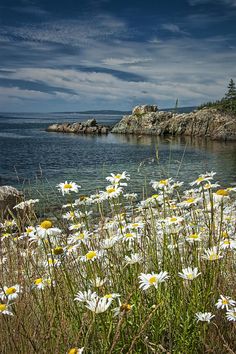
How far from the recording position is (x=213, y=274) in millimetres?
2891

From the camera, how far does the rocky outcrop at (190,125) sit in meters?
61.9

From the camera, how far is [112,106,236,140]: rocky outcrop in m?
61.9

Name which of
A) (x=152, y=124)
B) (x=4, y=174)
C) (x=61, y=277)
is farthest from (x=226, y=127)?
(x=61, y=277)

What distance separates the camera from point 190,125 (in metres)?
68.7

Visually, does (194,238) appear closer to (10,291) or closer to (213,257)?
(213,257)

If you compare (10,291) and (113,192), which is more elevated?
(113,192)

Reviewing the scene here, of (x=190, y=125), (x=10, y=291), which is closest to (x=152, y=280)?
(x=10, y=291)

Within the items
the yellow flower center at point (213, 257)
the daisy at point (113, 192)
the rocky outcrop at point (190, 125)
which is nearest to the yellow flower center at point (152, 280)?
the yellow flower center at point (213, 257)

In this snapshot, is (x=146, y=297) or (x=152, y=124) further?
(x=152, y=124)

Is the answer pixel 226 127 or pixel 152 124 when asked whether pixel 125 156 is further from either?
pixel 152 124

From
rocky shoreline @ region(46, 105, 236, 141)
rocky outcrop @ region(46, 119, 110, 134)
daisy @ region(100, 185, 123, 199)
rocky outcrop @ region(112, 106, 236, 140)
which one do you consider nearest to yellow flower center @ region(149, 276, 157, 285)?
daisy @ region(100, 185, 123, 199)

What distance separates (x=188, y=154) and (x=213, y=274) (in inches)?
1536

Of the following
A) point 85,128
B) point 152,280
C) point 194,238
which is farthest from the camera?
point 85,128

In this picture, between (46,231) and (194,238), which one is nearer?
(46,231)
